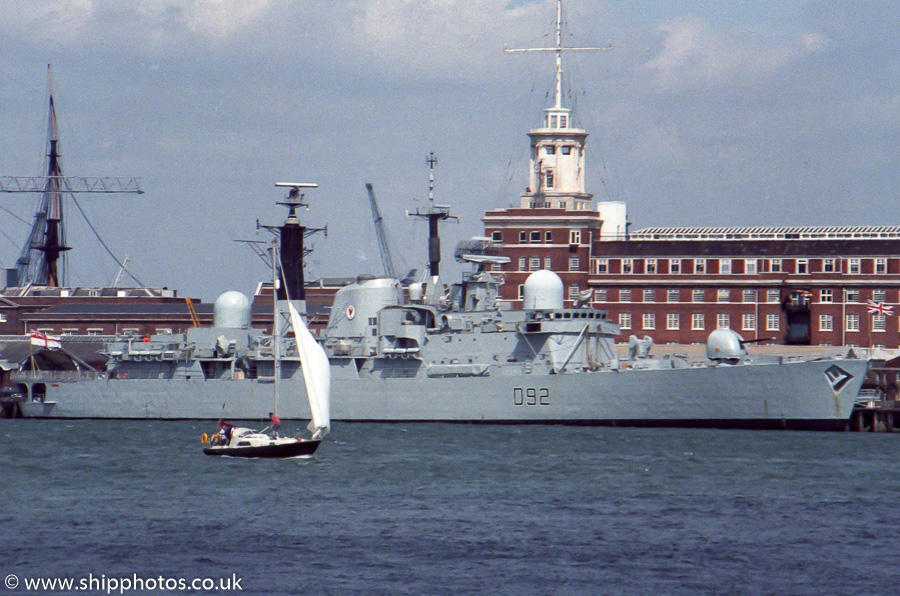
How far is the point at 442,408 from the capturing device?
5028 cm

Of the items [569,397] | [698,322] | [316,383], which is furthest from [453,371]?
[698,322]

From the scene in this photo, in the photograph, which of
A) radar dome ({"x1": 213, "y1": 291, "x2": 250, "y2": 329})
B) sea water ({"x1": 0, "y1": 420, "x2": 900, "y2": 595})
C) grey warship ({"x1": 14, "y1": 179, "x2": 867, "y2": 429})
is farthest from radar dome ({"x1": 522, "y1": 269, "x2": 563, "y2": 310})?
radar dome ({"x1": 213, "y1": 291, "x2": 250, "y2": 329})

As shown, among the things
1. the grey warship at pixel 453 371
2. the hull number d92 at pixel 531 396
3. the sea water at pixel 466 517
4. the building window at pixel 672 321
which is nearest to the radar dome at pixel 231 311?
the grey warship at pixel 453 371

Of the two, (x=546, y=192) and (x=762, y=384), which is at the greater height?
(x=546, y=192)

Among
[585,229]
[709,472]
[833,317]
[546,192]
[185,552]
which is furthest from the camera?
[546,192]

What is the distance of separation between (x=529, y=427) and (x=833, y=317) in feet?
122

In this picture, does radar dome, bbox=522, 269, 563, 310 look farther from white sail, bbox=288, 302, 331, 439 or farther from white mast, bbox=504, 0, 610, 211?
white mast, bbox=504, 0, 610, 211

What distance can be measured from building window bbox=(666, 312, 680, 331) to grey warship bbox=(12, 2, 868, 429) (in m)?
28.2

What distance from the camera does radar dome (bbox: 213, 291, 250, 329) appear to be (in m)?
58.4

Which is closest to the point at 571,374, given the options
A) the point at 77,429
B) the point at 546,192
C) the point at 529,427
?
the point at 529,427

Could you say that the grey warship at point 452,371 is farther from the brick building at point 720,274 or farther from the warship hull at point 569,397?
the brick building at point 720,274

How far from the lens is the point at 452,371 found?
50312 mm

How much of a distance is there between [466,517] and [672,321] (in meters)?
55.0

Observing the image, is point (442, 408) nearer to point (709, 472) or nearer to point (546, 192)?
point (709, 472)
